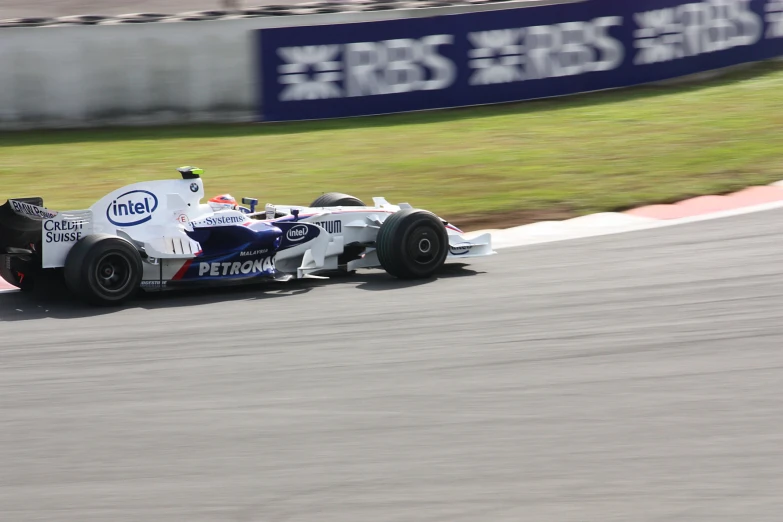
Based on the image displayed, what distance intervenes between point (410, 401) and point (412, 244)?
9.68ft

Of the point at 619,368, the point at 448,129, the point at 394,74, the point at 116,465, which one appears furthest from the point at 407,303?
the point at 394,74

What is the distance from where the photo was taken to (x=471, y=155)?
14945 mm

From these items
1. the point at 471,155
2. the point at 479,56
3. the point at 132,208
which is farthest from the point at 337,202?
the point at 479,56

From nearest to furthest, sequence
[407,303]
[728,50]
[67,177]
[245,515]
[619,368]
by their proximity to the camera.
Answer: [245,515], [619,368], [407,303], [67,177], [728,50]

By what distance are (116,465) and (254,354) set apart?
6.16 ft

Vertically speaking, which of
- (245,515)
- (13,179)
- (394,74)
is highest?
(394,74)

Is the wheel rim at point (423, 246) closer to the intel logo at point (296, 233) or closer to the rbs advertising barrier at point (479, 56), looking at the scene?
the intel logo at point (296, 233)

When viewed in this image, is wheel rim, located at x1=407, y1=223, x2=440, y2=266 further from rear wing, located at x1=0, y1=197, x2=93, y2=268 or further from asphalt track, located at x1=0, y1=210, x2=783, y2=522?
rear wing, located at x1=0, y1=197, x2=93, y2=268

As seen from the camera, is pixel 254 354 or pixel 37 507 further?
pixel 254 354

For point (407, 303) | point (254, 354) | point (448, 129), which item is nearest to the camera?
point (254, 354)

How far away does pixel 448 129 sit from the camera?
667 inches

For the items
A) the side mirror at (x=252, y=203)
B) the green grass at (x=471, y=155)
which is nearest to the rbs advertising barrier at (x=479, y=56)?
the green grass at (x=471, y=155)

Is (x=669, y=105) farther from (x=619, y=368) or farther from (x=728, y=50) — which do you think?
(x=619, y=368)

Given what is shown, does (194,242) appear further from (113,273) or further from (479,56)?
(479,56)
